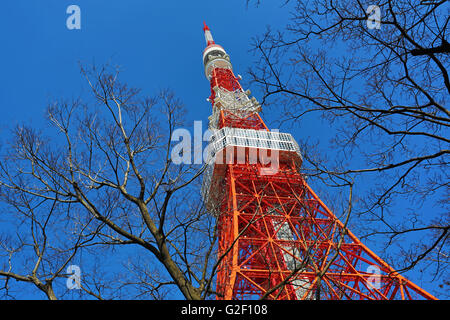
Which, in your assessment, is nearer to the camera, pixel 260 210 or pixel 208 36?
pixel 260 210

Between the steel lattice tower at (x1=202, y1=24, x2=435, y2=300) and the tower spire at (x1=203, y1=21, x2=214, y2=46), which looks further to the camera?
the tower spire at (x1=203, y1=21, x2=214, y2=46)

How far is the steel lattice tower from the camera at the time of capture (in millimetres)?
8850

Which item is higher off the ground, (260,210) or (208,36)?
(208,36)

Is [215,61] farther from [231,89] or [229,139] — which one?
[229,139]

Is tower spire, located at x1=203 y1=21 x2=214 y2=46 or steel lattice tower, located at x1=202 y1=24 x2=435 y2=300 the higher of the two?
tower spire, located at x1=203 y1=21 x2=214 y2=46

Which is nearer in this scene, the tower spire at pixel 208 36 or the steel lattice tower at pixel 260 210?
the steel lattice tower at pixel 260 210

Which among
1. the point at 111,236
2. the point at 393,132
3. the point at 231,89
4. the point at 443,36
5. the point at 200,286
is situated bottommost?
the point at 200,286

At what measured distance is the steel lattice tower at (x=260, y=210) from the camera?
Result: 8850mm

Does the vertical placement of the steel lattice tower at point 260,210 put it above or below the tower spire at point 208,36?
below

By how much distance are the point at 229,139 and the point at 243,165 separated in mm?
1798

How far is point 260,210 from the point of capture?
10.2 meters
